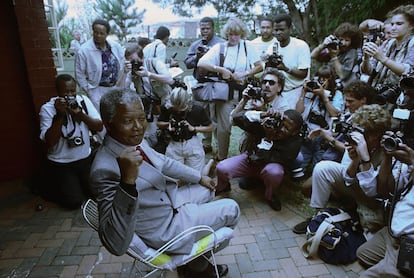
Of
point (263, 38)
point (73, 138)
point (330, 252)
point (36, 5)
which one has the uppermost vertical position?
point (36, 5)

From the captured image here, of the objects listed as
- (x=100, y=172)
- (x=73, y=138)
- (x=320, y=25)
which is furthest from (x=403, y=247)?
(x=320, y=25)

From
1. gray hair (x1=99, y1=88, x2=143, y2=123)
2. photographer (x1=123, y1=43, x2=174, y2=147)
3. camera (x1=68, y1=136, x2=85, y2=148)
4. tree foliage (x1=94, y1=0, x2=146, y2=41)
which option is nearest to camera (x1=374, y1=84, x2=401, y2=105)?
gray hair (x1=99, y1=88, x2=143, y2=123)

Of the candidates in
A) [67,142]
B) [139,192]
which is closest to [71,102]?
[67,142]

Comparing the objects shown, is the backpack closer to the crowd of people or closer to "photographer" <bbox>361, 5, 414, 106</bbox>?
the crowd of people

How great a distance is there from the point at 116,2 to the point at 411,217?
55.2 feet

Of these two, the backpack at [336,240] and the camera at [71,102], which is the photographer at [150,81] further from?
the backpack at [336,240]

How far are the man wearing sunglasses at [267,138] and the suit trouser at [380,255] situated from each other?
1.06 meters

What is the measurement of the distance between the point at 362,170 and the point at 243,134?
1.59 metres

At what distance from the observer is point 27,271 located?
8.32 ft

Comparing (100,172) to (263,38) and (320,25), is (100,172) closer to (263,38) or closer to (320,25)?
(263,38)

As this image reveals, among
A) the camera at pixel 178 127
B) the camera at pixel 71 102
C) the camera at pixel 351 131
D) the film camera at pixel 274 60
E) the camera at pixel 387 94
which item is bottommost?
the camera at pixel 178 127

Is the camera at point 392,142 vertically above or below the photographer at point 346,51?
below

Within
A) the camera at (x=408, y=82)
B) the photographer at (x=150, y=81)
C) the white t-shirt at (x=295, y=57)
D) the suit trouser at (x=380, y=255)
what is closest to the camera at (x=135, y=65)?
the photographer at (x=150, y=81)

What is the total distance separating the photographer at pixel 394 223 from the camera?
1.95m
